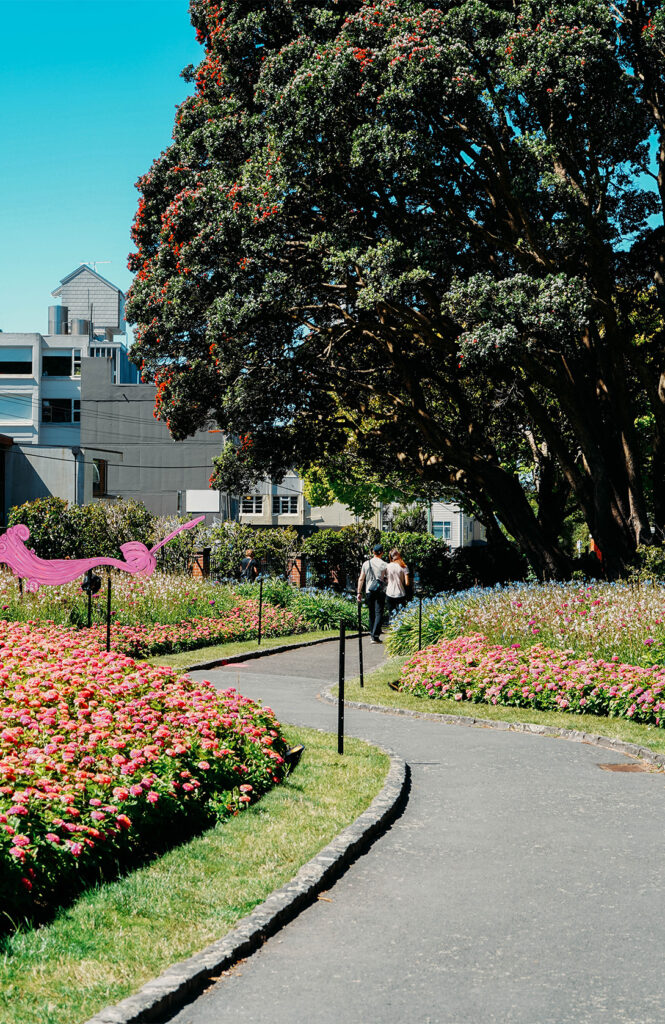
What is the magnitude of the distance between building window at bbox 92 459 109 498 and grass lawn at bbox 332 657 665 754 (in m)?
39.6

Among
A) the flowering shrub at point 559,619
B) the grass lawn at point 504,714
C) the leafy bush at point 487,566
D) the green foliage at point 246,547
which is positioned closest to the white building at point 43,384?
the green foliage at point 246,547

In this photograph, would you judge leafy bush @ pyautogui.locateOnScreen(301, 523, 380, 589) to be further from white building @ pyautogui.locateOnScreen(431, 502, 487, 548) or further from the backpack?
white building @ pyautogui.locateOnScreen(431, 502, 487, 548)

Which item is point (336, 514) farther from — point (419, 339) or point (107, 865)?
point (107, 865)

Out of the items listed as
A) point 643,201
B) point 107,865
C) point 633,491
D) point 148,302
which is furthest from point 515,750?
point 643,201

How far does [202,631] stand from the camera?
2016 cm

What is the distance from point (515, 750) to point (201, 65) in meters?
16.6

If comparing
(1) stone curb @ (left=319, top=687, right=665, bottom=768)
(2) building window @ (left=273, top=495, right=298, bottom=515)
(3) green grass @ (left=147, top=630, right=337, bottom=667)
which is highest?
(2) building window @ (left=273, top=495, right=298, bottom=515)

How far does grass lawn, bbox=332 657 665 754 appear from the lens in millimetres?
10836

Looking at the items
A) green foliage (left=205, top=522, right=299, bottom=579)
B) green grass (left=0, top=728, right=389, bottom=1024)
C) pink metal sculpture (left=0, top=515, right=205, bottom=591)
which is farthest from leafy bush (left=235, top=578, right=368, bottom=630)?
green grass (left=0, top=728, right=389, bottom=1024)

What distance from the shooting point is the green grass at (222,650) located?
16.8 metres

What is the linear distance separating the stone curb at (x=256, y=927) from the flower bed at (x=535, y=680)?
496 cm

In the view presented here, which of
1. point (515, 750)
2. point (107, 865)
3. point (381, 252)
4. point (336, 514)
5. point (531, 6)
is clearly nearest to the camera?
point (107, 865)

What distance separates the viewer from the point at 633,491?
64.7 feet

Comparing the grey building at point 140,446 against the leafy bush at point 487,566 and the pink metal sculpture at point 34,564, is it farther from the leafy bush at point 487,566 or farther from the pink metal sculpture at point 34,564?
the pink metal sculpture at point 34,564
